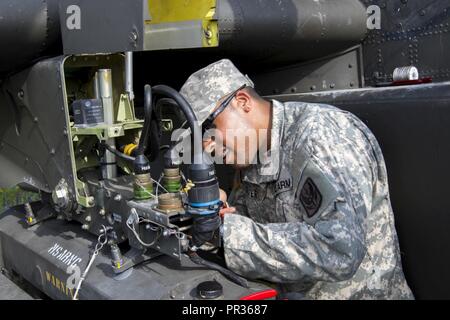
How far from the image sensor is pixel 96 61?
8.55 feet

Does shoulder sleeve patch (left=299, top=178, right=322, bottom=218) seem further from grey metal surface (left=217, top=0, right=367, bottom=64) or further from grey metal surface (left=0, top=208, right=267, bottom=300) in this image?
grey metal surface (left=217, top=0, right=367, bottom=64)

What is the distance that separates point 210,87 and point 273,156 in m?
0.37

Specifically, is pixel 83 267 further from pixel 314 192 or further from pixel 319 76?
pixel 319 76

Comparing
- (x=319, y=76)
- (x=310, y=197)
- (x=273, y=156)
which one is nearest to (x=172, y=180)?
(x=273, y=156)

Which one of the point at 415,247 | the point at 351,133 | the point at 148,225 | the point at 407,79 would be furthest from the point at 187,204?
the point at 407,79

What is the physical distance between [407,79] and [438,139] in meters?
0.66

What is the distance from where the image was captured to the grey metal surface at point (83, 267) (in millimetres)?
1834

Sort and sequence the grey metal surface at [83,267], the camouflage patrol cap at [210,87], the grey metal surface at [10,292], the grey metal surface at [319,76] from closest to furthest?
the grey metal surface at [83,267], the camouflage patrol cap at [210,87], the grey metal surface at [10,292], the grey metal surface at [319,76]

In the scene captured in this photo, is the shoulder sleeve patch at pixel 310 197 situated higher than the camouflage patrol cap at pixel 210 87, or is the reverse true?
the camouflage patrol cap at pixel 210 87

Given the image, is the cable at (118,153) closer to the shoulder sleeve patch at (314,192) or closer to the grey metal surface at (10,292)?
the grey metal surface at (10,292)

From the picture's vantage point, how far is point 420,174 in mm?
2082

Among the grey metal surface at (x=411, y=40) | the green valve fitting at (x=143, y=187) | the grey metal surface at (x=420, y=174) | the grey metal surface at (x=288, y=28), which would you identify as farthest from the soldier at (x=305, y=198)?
the grey metal surface at (x=411, y=40)

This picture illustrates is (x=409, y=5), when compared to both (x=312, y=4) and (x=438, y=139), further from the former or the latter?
(x=438, y=139)

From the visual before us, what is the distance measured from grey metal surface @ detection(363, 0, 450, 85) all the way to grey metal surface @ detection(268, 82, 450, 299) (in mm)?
864
